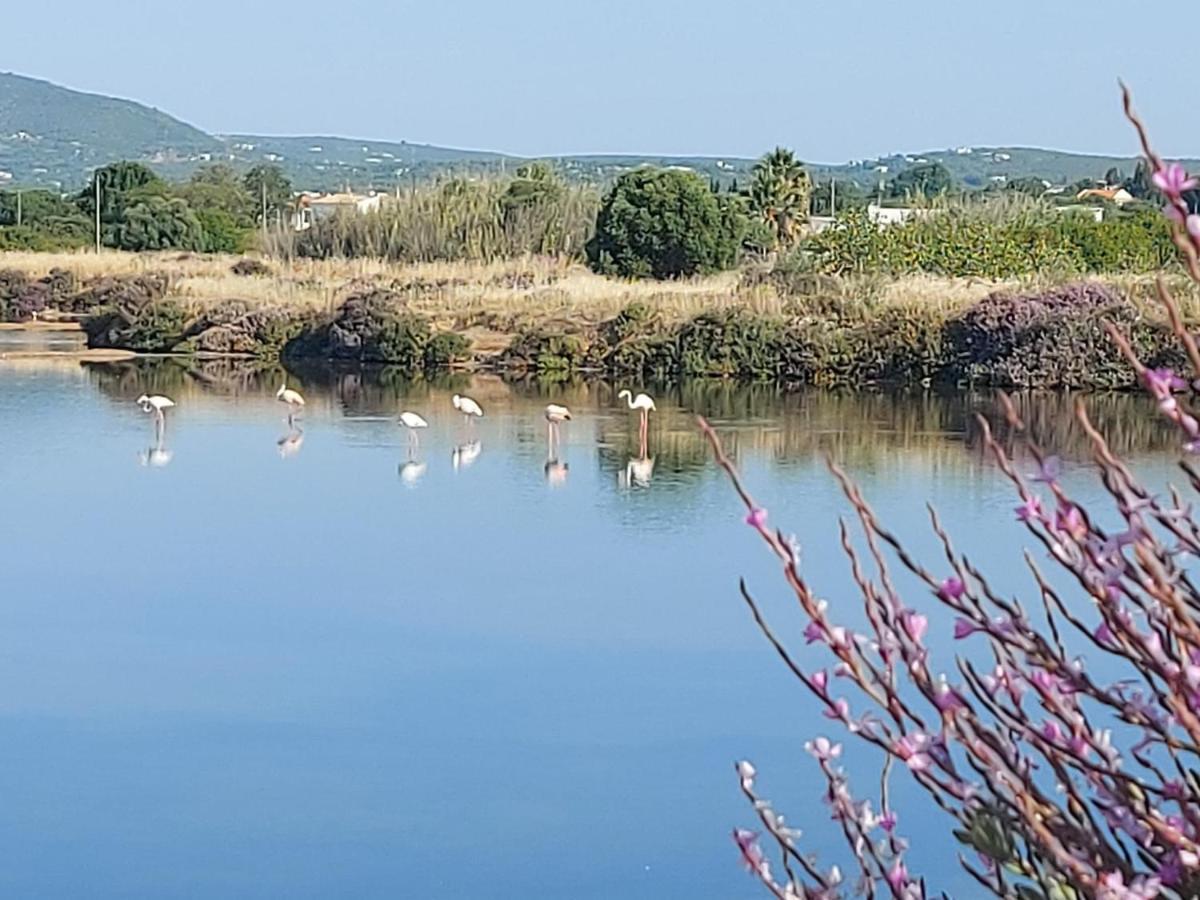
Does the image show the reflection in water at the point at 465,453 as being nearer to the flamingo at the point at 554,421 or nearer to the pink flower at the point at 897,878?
the flamingo at the point at 554,421

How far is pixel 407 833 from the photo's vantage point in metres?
5.31

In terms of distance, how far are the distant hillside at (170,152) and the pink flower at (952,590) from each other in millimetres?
100827

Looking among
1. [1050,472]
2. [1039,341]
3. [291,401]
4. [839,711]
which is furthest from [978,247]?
[1050,472]

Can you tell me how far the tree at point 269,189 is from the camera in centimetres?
5106

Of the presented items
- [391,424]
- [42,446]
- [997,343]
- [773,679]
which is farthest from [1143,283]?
[773,679]

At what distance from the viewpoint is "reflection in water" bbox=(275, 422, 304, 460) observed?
12.9 metres

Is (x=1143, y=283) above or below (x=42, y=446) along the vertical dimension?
above

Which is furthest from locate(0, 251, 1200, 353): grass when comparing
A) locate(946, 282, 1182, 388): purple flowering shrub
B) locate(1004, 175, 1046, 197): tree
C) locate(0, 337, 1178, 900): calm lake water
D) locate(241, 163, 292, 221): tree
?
locate(241, 163, 292, 221): tree

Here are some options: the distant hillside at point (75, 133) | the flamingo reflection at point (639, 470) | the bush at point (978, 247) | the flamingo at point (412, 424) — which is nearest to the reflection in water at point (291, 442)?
the flamingo at point (412, 424)

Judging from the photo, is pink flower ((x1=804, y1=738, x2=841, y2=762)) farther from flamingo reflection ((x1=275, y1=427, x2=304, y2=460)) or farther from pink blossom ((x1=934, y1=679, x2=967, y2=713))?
flamingo reflection ((x1=275, y1=427, x2=304, y2=460))

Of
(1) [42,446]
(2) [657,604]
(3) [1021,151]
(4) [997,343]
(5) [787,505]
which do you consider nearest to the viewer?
(2) [657,604]

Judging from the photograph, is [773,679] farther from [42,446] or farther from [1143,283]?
[1143,283]

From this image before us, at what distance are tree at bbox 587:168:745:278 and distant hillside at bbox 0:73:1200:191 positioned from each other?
74.3m

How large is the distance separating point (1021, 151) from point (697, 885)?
105 meters
